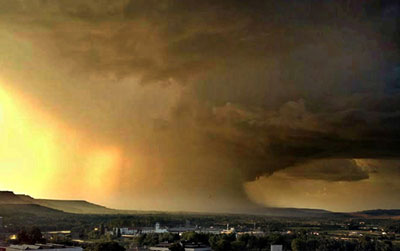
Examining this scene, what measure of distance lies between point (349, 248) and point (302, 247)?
4691 mm

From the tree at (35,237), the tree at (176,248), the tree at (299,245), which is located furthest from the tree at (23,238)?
the tree at (299,245)

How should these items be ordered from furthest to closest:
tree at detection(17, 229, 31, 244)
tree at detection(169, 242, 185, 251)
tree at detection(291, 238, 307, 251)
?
tree at detection(291, 238, 307, 251) → tree at detection(17, 229, 31, 244) → tree at detection(169, 242, 185, 251)

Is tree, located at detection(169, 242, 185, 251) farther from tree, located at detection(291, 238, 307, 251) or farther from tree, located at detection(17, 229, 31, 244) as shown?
tree, located at detection(291, 238, 307, 251)

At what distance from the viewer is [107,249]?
29.6 metres

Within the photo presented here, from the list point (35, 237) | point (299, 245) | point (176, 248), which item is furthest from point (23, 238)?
point (299, 245)

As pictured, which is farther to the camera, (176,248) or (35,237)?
(35,237)

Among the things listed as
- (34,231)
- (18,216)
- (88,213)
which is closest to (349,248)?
(34,231)

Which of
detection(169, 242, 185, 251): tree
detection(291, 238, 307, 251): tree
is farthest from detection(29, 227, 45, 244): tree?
detection(291, 238, 307, 251): tree

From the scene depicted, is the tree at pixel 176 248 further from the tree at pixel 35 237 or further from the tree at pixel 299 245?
the tree at pixel 299 245

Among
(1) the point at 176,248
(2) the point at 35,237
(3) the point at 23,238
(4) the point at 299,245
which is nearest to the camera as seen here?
(1) the point at 176,248

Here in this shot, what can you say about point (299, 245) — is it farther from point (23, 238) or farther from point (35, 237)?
point (23, 238)

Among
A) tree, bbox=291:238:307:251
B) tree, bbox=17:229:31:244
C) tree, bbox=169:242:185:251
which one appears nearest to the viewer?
tree, bbox=169:242:185:251

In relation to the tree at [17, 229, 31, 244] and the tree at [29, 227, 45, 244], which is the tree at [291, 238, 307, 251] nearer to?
the tree at [29, 227, 45, 244]

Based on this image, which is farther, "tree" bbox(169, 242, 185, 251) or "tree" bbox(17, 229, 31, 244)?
"tree" bbox(17, 229, 31, 244)
